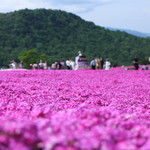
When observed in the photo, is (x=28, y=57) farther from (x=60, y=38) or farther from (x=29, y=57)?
(x=60, y=38)

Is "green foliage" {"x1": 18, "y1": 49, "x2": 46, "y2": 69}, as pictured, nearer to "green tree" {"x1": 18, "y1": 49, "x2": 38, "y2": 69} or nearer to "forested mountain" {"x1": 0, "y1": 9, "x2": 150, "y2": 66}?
"green tree" {"x1": 18, "y1": 49, "x2": 38, "y2": 69}

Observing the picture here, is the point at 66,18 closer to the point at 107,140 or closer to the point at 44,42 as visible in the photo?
the point at 44,42

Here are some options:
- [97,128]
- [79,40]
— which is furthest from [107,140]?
[79,40]

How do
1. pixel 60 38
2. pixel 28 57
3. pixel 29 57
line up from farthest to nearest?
pixel 60 38
pixel 29 57
pixel 28 57

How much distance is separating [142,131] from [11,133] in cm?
142

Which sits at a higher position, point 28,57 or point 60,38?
point 60,38

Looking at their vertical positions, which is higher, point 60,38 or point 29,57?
point 60,38

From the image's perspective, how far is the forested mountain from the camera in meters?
143

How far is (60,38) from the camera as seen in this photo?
167 meters

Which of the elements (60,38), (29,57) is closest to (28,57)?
(29,57)

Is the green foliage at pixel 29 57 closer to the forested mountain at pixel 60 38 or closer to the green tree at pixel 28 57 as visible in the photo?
the green tree at pixel 28 57

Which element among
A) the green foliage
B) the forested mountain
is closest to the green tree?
the green foliage

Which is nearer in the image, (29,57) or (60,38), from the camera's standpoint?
(29,57)

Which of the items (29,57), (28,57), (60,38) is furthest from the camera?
(60,38)
